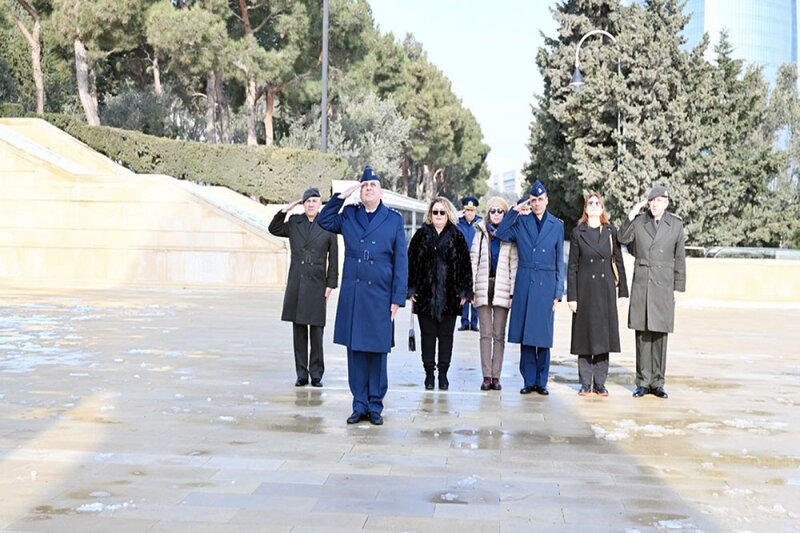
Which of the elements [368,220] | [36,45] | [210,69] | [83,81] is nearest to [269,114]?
[210,69]

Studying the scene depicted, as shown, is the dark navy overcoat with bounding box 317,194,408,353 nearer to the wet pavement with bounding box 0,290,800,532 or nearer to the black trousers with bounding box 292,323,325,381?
the wet pavement with bounding box 0,290,800,532

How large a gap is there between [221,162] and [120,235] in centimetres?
1407

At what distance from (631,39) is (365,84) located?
22.6 metres

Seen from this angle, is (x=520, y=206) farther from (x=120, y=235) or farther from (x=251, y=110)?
(x=251, y=110)

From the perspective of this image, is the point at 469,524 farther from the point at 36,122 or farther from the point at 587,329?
the point at 36,122

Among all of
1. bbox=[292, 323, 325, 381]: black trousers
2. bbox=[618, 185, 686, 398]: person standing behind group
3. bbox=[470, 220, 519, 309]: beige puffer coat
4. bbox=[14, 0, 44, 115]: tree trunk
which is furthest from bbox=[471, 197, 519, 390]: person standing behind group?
bbox=[14, 0, 44, 115]: tree trunk

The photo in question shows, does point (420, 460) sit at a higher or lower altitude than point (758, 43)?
lower

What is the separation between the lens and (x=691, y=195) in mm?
31047

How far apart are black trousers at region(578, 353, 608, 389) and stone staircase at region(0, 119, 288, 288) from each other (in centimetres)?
1300

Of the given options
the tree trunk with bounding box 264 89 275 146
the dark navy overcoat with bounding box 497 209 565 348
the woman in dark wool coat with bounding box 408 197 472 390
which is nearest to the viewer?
the dark navy overcoat with bounding box 497 209 565 348

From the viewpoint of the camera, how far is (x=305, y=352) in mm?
8766

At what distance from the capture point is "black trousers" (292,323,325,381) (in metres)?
8.71

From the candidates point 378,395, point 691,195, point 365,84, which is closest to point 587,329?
point 378,395

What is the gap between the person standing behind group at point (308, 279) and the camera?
860cm
